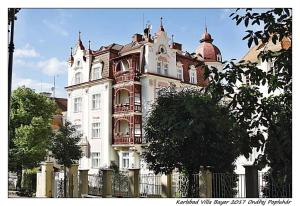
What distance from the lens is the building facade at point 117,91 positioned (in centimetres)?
793

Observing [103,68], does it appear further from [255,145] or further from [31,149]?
[255,145]

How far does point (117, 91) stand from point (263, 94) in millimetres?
5450

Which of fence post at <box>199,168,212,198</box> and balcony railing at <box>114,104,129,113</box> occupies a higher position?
balcony railing at <box>114,104,129,113</box>

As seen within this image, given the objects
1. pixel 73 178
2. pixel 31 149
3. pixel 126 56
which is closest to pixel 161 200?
pixel 73 178

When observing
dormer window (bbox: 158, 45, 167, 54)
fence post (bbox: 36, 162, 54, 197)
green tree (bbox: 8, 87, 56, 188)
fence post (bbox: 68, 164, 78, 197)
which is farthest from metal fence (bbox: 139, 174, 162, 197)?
dormer window (bbox: 158, 45, 167, 54)

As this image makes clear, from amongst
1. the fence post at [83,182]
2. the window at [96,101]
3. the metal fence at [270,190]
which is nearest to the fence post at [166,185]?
the fence post at [83,182]

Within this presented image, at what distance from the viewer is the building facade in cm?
793

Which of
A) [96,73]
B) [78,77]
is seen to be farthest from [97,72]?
[78,77]

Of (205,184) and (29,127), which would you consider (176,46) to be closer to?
(205,184)

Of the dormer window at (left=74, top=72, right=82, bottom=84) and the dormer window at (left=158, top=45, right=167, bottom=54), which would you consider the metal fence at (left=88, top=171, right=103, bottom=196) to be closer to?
the dormer window at (left=74, top=72, right=82, bottom=84)

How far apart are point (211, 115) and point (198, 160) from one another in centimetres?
456

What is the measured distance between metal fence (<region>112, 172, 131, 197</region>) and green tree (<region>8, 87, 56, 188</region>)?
6.01 ft

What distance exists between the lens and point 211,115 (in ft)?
11.5
